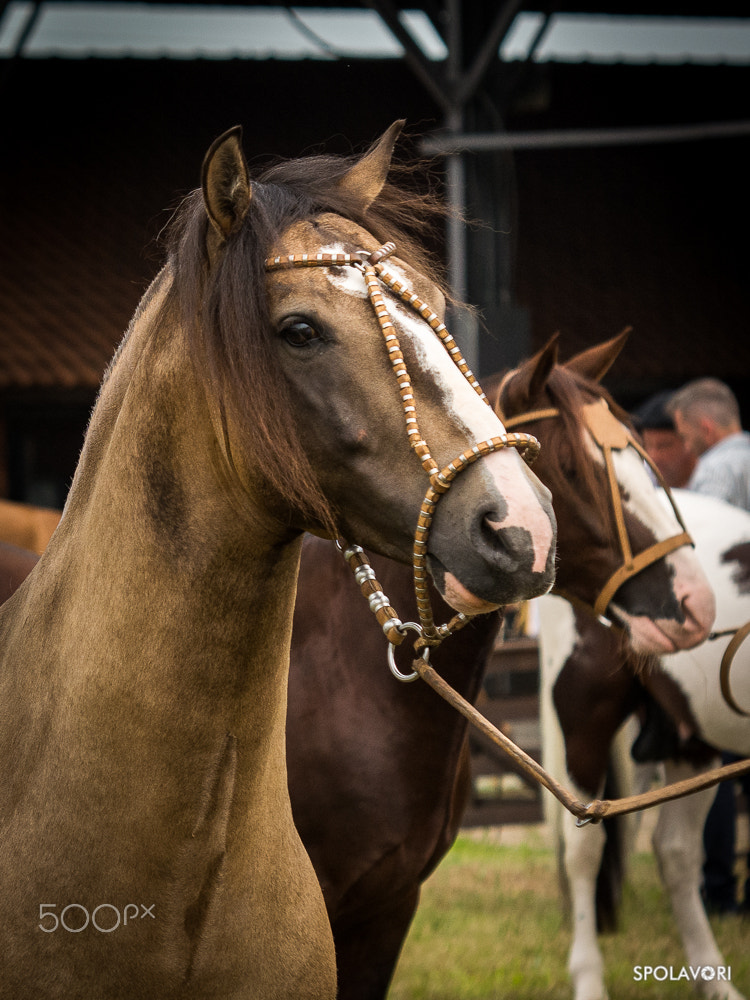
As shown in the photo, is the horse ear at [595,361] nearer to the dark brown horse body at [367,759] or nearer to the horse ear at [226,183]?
the dark brown horse body at [367,759]

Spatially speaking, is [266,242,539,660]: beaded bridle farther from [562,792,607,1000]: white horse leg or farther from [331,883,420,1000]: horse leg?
[562,792,607,1000]: white horse leg

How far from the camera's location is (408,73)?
10.1 m

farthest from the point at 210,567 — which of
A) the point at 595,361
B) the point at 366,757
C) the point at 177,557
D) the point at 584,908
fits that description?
the point at 584,908

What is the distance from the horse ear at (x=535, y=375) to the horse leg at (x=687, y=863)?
6.92 feet

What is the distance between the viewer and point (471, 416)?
1338mm

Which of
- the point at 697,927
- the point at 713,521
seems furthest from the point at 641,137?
the point at 697,927

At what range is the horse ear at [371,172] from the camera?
5.37 ft

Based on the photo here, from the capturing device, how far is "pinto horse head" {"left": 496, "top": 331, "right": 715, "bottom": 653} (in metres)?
2.70

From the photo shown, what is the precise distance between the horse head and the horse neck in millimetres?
64

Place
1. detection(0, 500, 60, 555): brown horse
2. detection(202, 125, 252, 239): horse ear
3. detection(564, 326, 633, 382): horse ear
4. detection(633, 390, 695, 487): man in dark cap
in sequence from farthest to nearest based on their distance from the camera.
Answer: detection(633, 390, 695, 487): man in dark cap, detection(0, 500, 60, 555): brown horse, detection(564, 326, 633, 382): horse ear, detection(202, 125, 252, 239): horse ear

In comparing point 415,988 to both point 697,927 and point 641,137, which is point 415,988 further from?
point 641,137

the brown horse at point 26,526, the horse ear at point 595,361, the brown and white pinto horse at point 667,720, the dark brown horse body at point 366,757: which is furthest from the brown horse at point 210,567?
the brown horse at point 26,526

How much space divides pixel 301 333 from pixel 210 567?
1.22 ft

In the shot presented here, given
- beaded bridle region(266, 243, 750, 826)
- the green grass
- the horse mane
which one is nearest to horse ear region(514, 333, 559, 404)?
the horse mane
